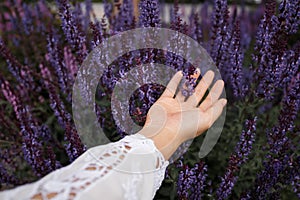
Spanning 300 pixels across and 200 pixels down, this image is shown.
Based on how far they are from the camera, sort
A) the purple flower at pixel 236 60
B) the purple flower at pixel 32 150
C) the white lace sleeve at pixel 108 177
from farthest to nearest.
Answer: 1. the purple flower at pixel 236 60
2. the purple flower at pixel 32 150
3. the white lace sleeve at pixel 108 177

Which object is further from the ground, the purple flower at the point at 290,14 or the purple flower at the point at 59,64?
the purple flower at the point at 290,14

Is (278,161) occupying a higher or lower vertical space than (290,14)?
lower

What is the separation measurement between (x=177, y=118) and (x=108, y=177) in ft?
1.31

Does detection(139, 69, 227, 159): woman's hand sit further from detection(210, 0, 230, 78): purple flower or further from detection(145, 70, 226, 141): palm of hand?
detection(210, 0, 230, 78): purple flower

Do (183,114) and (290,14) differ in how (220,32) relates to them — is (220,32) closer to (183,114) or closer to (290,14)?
(290,14)

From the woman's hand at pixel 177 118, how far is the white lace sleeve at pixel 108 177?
0.28 feet

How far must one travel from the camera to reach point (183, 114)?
1.42 m

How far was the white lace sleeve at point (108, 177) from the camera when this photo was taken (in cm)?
107

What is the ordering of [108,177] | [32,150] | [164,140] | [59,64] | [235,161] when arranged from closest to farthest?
[108,177] → [164,140] → [235,161] → [32,150] → [59,64]

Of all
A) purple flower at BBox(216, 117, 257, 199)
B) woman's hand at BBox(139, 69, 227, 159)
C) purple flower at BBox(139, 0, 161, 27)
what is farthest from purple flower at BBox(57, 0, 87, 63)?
purple flower at BBox(216, 117, 257, 199)

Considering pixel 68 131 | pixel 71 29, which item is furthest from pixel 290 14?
pixel 68 131

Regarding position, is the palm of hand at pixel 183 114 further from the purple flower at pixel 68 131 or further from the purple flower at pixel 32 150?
the purple flower at pixel 32 150

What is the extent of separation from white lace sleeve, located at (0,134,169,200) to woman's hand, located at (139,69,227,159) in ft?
0.28

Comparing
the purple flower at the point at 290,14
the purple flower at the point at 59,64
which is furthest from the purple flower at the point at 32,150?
the purple flower at the point at 290,14
